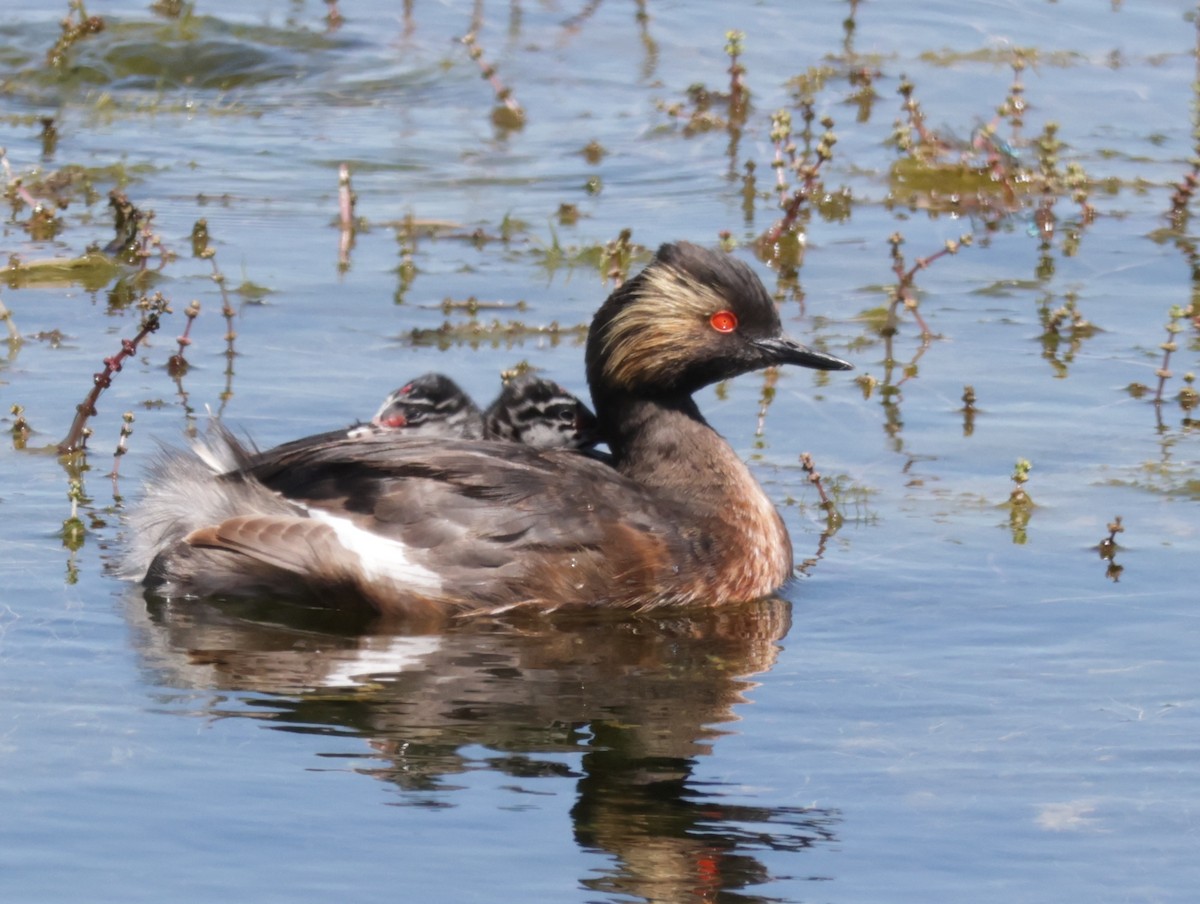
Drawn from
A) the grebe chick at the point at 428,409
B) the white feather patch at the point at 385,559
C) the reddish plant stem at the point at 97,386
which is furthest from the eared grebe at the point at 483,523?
the reddish plant stem at the point at 97,386

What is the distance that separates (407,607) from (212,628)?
0.60 m

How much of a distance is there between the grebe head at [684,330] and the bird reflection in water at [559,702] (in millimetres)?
887

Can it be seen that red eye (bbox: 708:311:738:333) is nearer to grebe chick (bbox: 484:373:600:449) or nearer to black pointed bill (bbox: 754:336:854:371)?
black pointed bill (bbox: 754:336:854:371)

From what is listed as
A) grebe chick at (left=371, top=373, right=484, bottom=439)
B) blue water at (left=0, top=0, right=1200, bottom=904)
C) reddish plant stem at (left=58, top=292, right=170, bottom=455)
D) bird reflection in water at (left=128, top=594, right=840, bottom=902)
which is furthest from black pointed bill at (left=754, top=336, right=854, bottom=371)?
reddish plant stem at (left=58, top=292, right=170, bottom=455)

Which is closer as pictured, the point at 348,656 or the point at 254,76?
the point at 348,656

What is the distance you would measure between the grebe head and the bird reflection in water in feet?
2.91

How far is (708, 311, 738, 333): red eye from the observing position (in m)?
7.71

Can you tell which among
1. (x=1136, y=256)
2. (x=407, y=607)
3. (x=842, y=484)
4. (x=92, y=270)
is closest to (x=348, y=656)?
(x=407, y=607)

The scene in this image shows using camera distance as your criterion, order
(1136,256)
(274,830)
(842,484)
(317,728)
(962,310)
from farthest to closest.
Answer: (1136,256) < (962,310) < (842,484) < (317,728) < (274,830)

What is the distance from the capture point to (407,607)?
7035 millimetres

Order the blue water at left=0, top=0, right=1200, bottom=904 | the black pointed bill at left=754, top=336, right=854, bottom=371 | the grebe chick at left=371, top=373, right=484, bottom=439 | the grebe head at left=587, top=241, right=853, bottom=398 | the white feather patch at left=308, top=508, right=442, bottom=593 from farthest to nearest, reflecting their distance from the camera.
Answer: the grebe chick at left=371, top=373, right=484, bottom=439
the black pointed bill at left=754, top=336, right=854, bottom=371
the grebe head at left=587, top=241, right=853, bottom=398
the white feather patch at left=308, top=508, right=442, bottom=593
the blue water at left=0, top=0, right=1200, bottom=904

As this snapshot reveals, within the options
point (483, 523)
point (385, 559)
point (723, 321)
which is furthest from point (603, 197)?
point (385, 559)

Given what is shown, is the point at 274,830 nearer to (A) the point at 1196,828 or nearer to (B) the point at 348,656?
(B) the point at 348,656

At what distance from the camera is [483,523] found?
7129 millimetres
